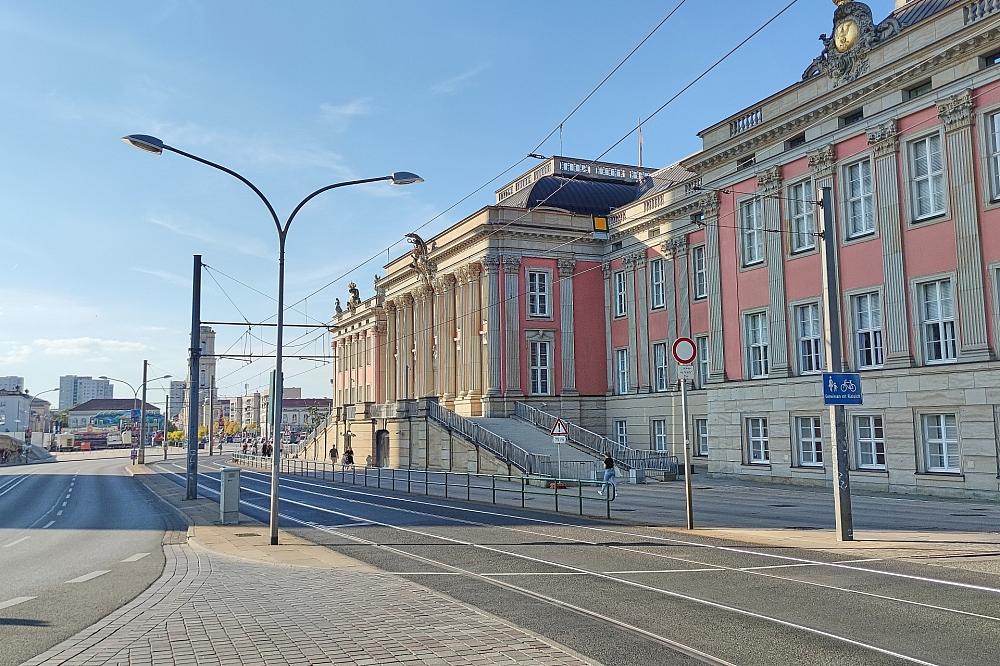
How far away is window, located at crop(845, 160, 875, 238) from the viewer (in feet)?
93.8

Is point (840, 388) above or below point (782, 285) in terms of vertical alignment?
below

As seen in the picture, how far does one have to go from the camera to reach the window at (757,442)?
32.1 metres

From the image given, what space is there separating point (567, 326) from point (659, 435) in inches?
367

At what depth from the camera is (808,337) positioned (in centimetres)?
3081

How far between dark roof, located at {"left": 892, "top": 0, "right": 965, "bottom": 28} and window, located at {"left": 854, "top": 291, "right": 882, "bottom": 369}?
933 centimetres

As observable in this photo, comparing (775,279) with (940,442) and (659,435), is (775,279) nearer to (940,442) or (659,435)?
(940,442)

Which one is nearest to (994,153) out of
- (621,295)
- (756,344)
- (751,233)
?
(751,233)

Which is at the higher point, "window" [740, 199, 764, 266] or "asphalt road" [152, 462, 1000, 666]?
"window" [740, 199, 764, 266]

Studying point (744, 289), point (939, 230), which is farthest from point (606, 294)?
point (939, 230)

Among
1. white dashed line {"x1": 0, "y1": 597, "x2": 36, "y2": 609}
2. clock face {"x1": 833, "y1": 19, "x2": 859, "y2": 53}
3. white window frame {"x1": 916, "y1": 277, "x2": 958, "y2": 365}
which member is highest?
clock face {"x1": 833, "y1": 19, "x2": 859, "y2": 53}

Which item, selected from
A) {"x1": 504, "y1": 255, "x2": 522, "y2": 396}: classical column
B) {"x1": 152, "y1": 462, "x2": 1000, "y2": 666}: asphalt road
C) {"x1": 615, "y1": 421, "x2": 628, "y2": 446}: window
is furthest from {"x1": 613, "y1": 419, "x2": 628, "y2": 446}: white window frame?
{"x1": 152, "y1": 462, "x2": 1000, "y2": 666}: asphalt road

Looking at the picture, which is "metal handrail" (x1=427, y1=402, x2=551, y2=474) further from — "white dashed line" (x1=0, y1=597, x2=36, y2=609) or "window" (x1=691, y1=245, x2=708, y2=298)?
"white dashed line" (x1=0, y1=597, x2=36, y2=609)

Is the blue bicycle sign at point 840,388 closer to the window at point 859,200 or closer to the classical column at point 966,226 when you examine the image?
the classical column at point 966,226

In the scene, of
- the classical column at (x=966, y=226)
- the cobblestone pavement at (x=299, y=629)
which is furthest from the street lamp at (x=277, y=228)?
the classical column at (x=966, y=226)
